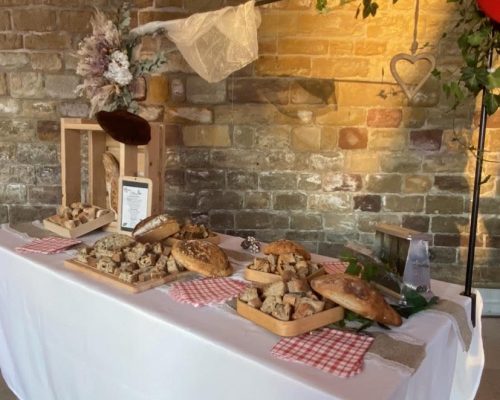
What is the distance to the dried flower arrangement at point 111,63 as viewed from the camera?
189cm

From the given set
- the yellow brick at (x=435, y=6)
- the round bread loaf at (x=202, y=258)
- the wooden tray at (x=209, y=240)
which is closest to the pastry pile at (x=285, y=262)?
the round bread loaf at (x=202, y=258)

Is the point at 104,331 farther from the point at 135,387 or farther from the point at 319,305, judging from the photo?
the point at 319,305

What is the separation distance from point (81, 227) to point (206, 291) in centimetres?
84

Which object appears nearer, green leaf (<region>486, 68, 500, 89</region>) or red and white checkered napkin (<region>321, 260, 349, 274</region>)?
green leaf (<region>486, 68, 500, 89</region>)

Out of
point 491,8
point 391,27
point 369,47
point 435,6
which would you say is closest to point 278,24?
point 369,47

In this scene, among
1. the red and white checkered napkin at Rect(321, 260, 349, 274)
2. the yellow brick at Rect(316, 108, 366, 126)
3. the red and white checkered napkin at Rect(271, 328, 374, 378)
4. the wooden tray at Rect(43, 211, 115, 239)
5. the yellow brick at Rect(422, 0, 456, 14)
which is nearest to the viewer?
the red and white checkered napkin at Rect(271, 328, 374, 378)

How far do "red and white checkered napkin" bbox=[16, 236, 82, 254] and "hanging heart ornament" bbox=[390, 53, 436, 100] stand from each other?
2.03 metres

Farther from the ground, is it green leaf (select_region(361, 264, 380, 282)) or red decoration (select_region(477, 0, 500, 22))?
red decoration (select_region(477, 0, 500, 22))

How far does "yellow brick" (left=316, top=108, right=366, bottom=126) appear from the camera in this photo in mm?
3078

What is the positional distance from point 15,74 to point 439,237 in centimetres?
297

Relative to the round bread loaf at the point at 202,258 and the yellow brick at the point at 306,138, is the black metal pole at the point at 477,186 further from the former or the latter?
the yellow brick at the point at 306,138

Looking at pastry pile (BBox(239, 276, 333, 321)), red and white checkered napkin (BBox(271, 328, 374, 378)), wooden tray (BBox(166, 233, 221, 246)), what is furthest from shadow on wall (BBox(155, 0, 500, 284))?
red and white checkered napkin (BBox(271, 328, 374, 378))

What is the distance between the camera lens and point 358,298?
3.84 ft

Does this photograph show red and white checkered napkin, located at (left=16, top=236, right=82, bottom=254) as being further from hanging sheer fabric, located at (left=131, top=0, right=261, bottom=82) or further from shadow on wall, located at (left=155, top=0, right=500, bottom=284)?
shadow on wall, located at (left=155, top=0, right=500, bottom=284)
